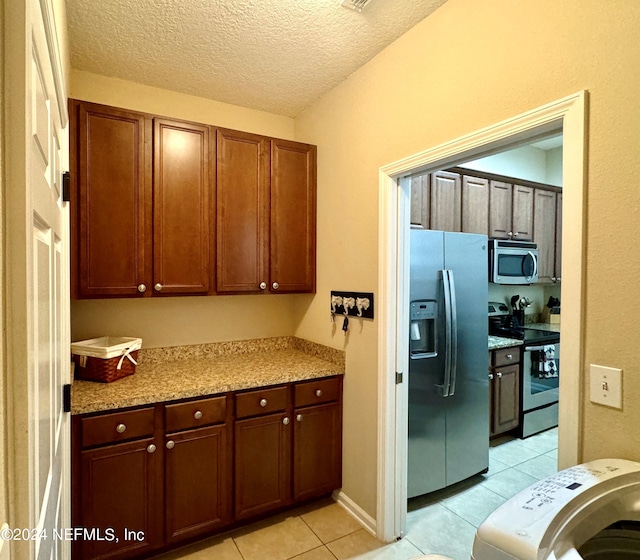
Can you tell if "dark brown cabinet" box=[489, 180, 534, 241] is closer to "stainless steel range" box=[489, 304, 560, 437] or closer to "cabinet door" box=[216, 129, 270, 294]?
"stainless steel range" box=[489, 304, 560, 437]

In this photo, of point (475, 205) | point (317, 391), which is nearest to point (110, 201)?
point (317, 391)

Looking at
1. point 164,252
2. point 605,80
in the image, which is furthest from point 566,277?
point 164,252

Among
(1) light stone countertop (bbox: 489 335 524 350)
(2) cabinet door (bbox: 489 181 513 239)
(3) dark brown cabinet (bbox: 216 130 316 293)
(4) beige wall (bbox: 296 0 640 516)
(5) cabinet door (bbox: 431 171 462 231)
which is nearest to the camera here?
(4) beige wall (bbox: 296 0 640 516)

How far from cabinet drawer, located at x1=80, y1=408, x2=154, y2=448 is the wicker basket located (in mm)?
279

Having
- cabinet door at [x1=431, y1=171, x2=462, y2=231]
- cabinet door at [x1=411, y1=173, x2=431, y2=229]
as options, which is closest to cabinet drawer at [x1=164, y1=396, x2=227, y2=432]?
cabinet door at [x1=411, y1=173, x2=431, y2=229]

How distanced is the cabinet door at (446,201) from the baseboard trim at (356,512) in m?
2.03

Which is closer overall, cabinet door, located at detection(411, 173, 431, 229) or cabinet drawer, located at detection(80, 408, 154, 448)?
cabinet drawer, located at detection(80, 408, 154, 448)

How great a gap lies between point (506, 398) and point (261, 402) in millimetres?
2287

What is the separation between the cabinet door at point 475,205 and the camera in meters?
3.11

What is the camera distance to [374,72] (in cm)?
211

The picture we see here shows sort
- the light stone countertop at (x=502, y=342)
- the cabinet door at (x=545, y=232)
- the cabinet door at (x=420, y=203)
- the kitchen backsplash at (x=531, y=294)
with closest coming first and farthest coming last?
the cabinet door at (x=420, y=203), the light stone countertop at (x=502, y=342), the cabinet door at (x=545, y=232), the kitchen backsplash at (x=531, y=294)

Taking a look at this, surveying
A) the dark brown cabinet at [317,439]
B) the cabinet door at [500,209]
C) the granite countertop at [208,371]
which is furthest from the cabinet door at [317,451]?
the cabinet door at [500,209]

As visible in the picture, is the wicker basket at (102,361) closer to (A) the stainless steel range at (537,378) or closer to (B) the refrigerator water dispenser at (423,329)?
(B) the refrigerator water dispenser at (423,329)

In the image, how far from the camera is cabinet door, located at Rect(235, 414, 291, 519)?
211 centimetres
